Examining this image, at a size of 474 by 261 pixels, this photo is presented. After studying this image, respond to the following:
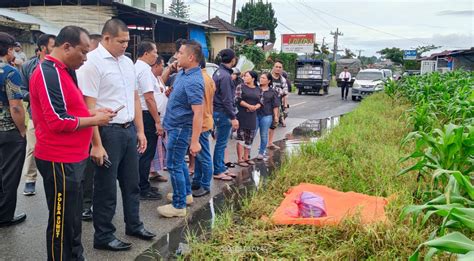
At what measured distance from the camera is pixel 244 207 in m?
4.40

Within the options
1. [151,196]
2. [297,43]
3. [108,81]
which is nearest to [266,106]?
[151,196]

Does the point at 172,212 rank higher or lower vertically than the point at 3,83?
lower

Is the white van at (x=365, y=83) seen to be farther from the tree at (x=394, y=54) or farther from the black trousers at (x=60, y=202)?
the tree at (x=394, y=54)

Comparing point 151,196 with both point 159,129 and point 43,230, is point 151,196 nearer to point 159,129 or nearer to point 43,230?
point 159,129

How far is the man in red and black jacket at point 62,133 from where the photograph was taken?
9.25 ft

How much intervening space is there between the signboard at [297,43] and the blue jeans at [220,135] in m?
37.4

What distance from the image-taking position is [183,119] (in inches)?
170

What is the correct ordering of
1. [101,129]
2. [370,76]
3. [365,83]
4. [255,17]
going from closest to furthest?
[101,129]
[365,83]
[370,76]
[255,17]

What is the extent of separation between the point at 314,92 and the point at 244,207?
76.2ft

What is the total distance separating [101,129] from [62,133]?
711mm

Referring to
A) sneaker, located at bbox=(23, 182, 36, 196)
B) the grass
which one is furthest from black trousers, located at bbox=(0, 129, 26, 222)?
the grass

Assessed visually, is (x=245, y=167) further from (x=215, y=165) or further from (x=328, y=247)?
(x=328, y=247)

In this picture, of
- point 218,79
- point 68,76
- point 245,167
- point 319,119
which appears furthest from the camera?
point 319,119

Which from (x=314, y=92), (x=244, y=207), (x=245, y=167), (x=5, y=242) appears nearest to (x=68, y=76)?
(x=5, y=242)
